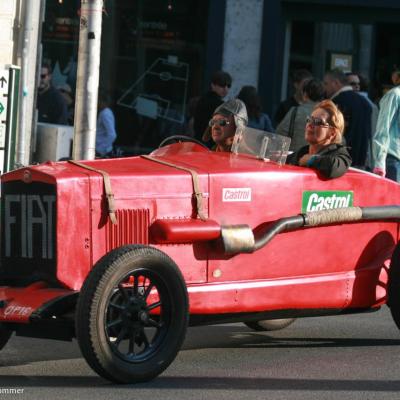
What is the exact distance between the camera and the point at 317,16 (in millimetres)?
15648

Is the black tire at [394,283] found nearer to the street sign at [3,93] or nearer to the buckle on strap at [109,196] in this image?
the buckle on strap at [109,196]

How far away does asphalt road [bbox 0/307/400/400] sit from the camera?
6566 millimetres

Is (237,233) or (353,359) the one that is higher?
(237,233)

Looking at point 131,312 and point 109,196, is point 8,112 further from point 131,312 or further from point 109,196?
point 131,312

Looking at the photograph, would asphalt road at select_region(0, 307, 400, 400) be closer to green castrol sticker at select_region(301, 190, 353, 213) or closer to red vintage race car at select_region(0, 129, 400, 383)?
red vintage race car at select_region(0, 129, 400, 383)


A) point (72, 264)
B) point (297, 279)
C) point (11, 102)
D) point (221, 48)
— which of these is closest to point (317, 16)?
point (221, 48)

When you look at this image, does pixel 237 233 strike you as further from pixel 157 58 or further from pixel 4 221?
pixel 157 58

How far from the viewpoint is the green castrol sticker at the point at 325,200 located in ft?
25.2

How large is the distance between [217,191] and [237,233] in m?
0.27

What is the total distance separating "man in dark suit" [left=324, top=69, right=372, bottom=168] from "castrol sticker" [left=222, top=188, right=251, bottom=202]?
3.88 metres

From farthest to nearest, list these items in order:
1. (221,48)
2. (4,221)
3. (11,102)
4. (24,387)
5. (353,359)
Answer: (221,48) < (11,102) < (353,359) < (4,221) < (24,387)

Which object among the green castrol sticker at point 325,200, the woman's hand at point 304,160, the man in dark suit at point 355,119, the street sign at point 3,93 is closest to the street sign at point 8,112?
the street sign at point 3,93

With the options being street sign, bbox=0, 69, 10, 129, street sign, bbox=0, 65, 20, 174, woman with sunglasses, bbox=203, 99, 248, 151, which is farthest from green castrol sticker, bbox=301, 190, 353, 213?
street sign, bbox=0, 69, 10, 129

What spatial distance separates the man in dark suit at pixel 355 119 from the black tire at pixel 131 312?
464 cm
